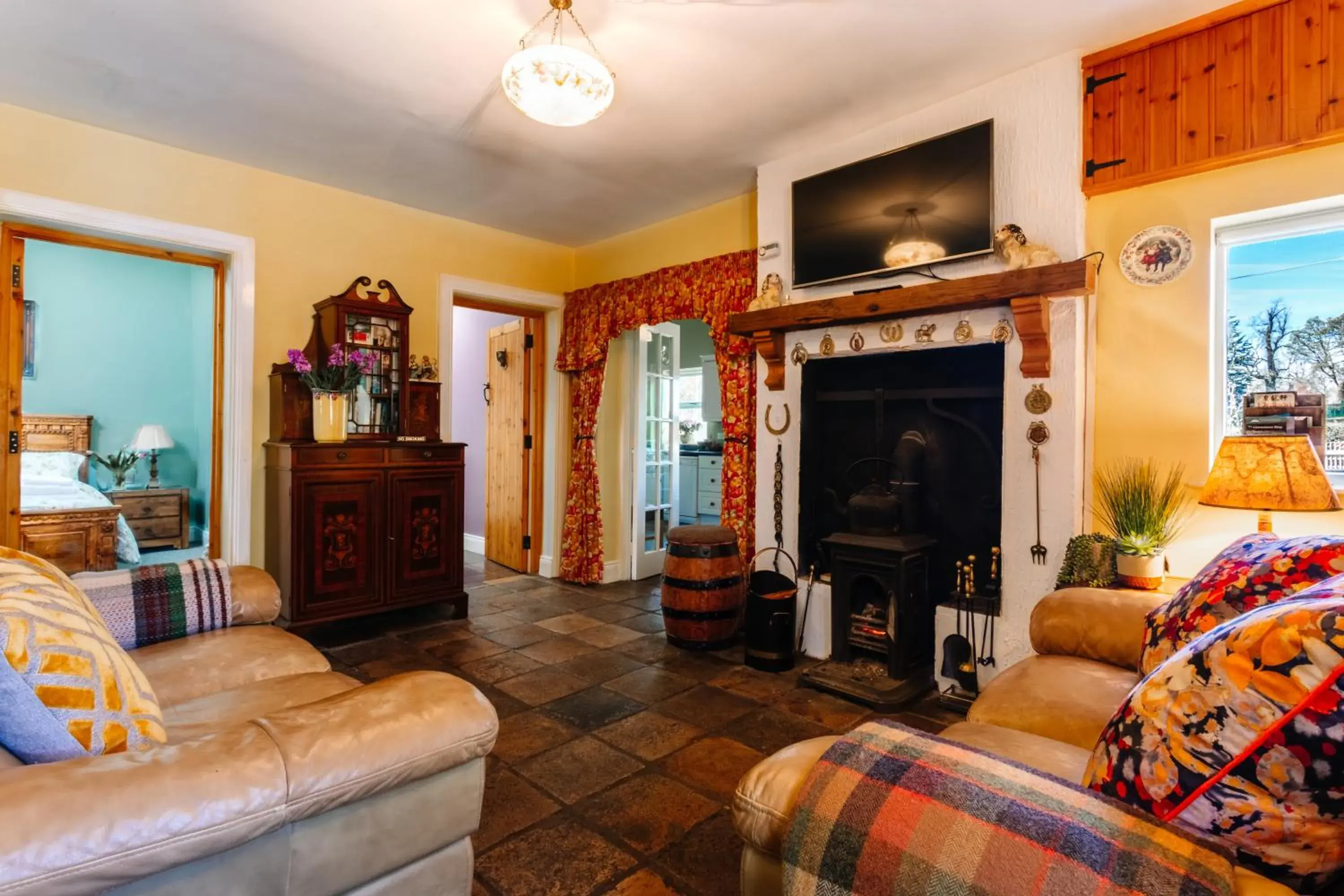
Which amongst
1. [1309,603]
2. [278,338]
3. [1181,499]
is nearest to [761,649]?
[1181,499]

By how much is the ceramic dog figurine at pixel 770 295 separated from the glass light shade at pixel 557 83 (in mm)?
1411

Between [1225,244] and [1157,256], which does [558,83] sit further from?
[1225,244]

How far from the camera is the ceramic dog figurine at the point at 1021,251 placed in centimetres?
242

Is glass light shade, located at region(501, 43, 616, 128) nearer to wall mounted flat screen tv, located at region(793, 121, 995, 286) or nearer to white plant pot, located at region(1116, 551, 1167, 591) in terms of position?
wall mounted flat screen tv, located at region(793, 121, 995, 286)

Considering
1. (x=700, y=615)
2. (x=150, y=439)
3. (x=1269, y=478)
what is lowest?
(x=700, y=615)

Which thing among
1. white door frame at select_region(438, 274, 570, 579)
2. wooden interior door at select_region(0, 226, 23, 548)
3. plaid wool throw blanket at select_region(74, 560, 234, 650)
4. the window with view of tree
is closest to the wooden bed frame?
wooden interior door at select_region(0, 226, 23, 548)

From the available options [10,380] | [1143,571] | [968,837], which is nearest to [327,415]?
[10,380]

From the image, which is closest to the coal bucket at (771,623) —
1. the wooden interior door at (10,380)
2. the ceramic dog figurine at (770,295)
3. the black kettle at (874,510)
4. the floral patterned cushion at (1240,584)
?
the black kettle at (874,510)

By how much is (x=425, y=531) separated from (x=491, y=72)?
247 cm

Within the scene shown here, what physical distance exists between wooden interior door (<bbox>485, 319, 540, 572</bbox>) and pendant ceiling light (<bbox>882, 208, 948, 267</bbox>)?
9.82ft

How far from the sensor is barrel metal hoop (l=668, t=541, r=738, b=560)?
3229 mm

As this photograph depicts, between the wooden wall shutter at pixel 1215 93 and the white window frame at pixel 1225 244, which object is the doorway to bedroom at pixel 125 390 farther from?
the white window frame at pixel 1225 244

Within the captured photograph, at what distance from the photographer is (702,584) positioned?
10.6 feet

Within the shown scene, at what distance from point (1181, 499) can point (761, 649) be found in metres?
1.76
